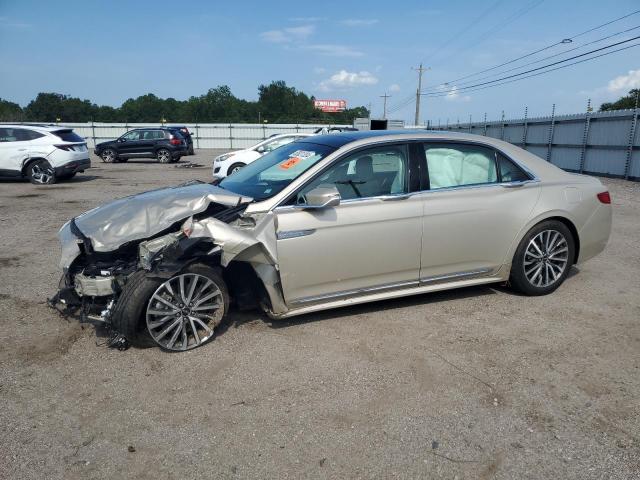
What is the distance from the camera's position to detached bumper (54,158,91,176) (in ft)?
46.4

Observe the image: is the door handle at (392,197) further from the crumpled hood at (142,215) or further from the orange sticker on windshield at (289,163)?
the crumpled hood at (142,215)

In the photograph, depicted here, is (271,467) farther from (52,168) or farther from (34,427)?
(52,168)

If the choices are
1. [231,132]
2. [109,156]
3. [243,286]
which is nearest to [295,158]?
[243,286]

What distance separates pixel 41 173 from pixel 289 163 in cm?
1260

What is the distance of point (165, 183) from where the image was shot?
49.2 ft

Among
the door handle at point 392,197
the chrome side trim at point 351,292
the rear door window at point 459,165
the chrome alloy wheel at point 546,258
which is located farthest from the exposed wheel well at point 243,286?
the chrome alloy wheel at point 546,258

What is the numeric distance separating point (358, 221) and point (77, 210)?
324 inches

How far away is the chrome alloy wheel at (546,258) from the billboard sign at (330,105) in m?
98.7

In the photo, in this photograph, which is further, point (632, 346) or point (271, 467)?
point (632, 346)

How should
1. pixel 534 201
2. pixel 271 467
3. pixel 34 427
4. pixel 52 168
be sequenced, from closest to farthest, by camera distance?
pixel 271 467 < pixel 34 427 < pixel 534 201 < pixel 52 168

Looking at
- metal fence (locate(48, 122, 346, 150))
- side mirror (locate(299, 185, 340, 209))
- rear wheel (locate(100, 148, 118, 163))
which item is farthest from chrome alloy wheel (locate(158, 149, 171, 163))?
side mirror (locate(299, 185, 340, 209))

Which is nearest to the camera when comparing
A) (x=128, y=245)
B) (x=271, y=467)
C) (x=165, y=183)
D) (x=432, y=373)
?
(x=271, y=467)

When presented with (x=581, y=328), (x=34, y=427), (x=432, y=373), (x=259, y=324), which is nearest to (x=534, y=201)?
(x=581, y=328)

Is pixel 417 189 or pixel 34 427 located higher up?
pixel 417 189
